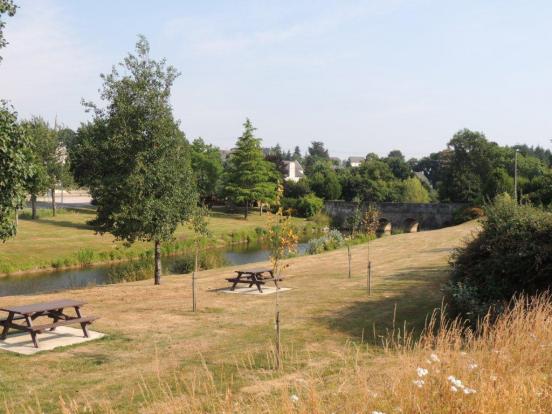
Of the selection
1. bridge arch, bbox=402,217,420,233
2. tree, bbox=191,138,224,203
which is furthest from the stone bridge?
tree, bbox=191,138,224,203

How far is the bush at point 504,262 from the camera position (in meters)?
10.6

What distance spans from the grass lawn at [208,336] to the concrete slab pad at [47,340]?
1.06 feet

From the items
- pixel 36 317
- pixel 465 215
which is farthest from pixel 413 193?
pixel 36 317

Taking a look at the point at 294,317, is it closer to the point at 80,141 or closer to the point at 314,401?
the point at 314,401

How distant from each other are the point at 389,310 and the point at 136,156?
10.1 meters

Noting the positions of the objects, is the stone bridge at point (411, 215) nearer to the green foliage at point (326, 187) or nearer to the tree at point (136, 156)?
the green foliage at point (326, 187)

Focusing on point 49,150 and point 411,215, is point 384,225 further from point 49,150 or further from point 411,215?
point 49,150

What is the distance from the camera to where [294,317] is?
526 inches

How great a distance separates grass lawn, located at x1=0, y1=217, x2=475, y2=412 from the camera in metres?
8.03

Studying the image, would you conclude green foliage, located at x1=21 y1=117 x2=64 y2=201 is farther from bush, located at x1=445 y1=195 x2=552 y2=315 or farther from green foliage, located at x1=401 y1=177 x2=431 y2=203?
green foliage, located at x1=401 y1=177 x2=431 y2=203

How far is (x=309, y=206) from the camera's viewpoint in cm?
6850

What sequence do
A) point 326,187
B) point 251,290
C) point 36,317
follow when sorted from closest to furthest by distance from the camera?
point 36,317, point 251,290, point 326,187

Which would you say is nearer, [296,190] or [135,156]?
[135,156]

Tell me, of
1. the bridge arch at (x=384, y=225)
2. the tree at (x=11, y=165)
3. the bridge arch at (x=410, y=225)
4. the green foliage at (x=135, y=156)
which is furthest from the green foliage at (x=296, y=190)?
the tree at (x=11, y=165)
